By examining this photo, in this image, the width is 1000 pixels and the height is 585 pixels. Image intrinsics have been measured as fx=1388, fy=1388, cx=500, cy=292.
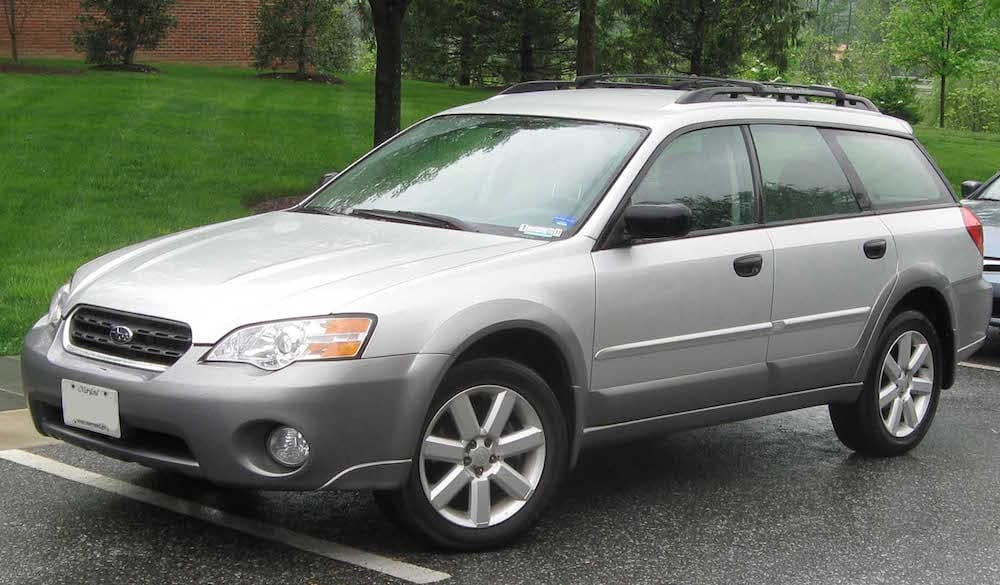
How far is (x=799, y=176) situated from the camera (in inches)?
249

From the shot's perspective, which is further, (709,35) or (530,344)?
(709,35)

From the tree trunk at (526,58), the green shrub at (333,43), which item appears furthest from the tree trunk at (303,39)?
the tree trunk at (526,58)

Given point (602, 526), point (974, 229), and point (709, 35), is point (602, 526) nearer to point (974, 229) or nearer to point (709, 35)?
point (974, 229)

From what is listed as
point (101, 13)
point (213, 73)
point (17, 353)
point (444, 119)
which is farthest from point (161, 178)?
point (101, 13)

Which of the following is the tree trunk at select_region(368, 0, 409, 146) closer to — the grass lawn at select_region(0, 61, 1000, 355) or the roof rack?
the grass lawn at select_region(0, 61, 1000, 355)

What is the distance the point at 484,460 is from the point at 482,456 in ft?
0.07

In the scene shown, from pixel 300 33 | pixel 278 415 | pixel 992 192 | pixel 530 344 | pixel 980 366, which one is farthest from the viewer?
pixel 300 33

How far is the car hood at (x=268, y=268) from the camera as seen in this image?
461 centimetres

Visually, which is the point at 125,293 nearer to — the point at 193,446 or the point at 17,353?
the point at 193,446

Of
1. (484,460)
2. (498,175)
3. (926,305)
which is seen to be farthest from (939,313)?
(484,460)

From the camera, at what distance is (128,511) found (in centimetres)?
548

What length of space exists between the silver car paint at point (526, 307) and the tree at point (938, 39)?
39.0m

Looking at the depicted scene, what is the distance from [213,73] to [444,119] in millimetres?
23500

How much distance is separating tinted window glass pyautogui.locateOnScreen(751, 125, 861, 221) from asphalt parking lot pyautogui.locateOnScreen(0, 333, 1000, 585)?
1248 mm
